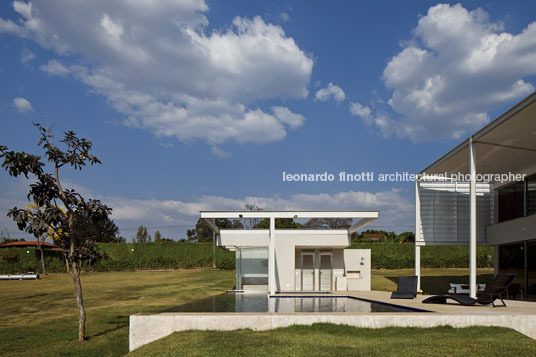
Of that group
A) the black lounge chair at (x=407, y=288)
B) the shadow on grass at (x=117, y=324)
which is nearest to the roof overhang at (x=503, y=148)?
the black lounge chair at (x=407, y=288)

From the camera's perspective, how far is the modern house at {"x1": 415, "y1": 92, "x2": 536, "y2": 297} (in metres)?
15.3

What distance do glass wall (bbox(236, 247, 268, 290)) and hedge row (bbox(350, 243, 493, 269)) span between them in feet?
50.3

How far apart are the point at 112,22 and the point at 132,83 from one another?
29.1 ft

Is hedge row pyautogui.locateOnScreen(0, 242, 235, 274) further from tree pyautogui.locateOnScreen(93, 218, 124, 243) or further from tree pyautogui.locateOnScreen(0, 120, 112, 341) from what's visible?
tree pyautogui.locateOnScreen(0, 120, 112, 341)

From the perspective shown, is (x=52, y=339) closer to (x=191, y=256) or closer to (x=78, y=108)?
(x=78, y=108)

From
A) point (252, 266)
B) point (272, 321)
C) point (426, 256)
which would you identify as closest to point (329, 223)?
point (426, 256)

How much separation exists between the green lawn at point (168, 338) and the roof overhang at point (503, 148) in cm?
593

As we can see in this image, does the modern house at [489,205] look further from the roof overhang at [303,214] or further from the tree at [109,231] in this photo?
the tree at [109,231]

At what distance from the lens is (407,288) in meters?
13.5

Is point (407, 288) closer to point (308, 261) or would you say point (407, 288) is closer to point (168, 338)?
point (308, 261)

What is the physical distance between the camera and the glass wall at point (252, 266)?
19.2 metres

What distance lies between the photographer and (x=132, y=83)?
2333cm

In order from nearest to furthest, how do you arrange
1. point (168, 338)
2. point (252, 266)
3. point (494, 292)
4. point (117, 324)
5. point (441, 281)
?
point (168, 338), point (494, 292), point (117, 324), point (252, 266), point (441, 281)

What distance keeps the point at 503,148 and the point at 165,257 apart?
28.1 m
